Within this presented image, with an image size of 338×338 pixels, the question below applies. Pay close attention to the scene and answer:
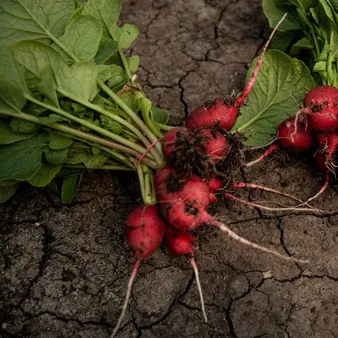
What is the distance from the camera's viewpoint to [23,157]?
298 cm

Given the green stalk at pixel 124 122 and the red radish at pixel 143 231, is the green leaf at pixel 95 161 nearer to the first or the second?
the green stalk at pixel 124 122

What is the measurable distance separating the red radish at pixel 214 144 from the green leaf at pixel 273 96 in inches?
21.2

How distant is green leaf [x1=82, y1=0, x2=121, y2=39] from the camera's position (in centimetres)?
338

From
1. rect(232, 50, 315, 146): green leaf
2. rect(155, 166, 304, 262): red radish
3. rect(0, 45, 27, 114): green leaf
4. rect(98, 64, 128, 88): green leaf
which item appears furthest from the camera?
rect(232, 50, 315, 146): green leaf

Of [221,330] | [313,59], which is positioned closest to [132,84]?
[313,59]

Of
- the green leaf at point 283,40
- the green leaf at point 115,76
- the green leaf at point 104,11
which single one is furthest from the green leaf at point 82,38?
the green leaf at point 283,40

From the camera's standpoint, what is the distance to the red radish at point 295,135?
3.18 meters

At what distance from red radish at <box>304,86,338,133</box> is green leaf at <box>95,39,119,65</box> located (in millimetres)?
1239

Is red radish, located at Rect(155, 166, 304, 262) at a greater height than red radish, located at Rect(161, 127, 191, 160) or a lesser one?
lesser

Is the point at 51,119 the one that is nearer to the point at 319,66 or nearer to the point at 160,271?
the point at 160,271

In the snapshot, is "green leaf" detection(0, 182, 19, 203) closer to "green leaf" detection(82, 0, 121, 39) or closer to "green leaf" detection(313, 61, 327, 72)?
"green leaf" detection(82, 0, 121, 39)

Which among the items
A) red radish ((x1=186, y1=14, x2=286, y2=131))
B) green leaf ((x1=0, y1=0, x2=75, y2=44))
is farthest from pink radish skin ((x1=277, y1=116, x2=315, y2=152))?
green leaf ((x1=0, y1=0, x2=75, y2=44))

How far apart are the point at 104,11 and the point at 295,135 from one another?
1476 mm

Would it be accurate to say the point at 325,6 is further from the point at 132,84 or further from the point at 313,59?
the point at 132,84
